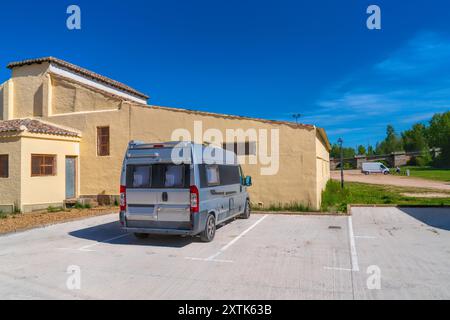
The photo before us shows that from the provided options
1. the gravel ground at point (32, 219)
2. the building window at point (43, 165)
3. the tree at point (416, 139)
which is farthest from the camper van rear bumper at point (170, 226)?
the tree at point (416, 139)

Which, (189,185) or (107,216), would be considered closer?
(189,185)

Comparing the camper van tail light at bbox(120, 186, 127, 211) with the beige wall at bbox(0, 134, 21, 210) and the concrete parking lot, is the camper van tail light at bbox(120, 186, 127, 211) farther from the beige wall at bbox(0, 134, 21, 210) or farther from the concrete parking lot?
the beige wall at bbox(0, 134, 21, 210)

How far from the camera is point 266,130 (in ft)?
44.2

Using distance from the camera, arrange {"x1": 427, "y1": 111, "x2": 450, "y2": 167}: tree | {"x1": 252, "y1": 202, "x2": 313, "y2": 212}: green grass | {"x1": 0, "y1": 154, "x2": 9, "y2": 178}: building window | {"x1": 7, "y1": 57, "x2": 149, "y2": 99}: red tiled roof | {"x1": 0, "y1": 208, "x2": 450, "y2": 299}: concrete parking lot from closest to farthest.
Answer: {"x1": 0, "y1": 208, "x2": 450, "y2": 299}: concrete parking lot < {"x1": 252, "y1": 202, "x2": 313, "y2": 212}: green grass < {"x1": 0, "y1": 154, "x2": 9, "y2": 178}: building window < {"x1": 7, "y1": 57, "x2": 149, "y2": 99}: red tiled roof < {"x1": 427, "y1": 111, "x2": 450, "y2": 167}: tree

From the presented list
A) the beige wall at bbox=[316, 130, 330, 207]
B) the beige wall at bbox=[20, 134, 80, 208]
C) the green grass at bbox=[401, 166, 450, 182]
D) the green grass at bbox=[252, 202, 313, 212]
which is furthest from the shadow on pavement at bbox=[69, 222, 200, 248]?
the green grass at bbox=[401, 166, 450, 182]

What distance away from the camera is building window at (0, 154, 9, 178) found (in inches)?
552

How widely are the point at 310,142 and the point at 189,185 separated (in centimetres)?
737

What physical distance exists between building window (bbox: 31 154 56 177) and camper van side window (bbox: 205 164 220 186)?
33.4 ft

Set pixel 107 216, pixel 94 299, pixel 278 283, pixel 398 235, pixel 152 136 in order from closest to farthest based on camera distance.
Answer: pixel 94 299 → pixel 278 283 → pixel 398 235 → pixel 107 216 → pixel 152 136

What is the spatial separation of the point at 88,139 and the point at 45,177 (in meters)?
2.98

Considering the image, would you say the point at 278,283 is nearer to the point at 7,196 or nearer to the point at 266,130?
the point at 266,130

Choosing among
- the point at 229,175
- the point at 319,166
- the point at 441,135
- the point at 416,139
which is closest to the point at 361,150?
the point at 416,139

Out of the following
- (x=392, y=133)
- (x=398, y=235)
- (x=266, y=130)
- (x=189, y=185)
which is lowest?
(x=398, y=235)
